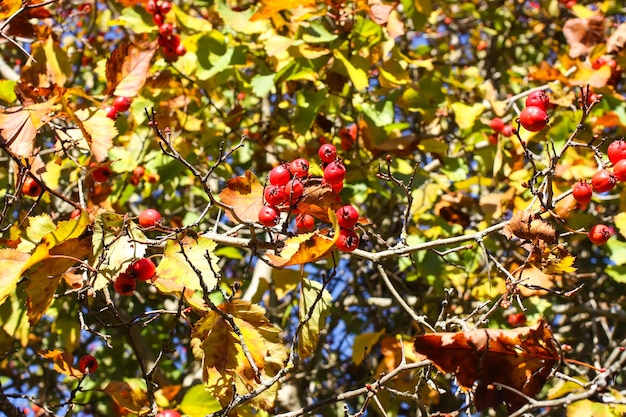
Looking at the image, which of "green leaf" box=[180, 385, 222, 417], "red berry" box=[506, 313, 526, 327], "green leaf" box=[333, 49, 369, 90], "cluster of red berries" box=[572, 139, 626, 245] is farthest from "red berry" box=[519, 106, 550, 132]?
"green leaf" box=[180, 385, 222, 417]

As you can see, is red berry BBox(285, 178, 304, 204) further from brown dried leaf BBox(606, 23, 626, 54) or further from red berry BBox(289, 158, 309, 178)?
brown dried leaf BBox(606, 23, 626, 54)

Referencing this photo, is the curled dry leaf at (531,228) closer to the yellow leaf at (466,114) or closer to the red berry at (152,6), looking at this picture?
the yellow leaf at (466,114)

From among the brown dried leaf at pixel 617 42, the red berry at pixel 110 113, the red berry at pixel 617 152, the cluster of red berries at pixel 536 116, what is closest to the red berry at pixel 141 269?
the red berry at pixel 110 113

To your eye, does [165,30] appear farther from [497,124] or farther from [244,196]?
[497,124]

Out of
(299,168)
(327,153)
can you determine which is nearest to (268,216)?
(299,168)

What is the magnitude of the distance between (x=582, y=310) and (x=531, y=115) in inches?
73.7

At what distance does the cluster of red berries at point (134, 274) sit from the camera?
6.01 ft

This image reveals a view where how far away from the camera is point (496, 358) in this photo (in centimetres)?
152

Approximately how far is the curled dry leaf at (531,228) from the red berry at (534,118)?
13.8 inches

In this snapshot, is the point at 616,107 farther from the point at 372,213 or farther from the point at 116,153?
the point at 116,153

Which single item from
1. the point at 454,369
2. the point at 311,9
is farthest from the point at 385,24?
the point at 454,369

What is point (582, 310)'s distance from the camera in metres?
3.43

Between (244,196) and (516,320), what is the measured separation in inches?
78.4

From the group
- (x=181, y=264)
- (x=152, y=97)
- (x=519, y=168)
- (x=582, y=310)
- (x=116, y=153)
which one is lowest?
(x=582, y=310)
